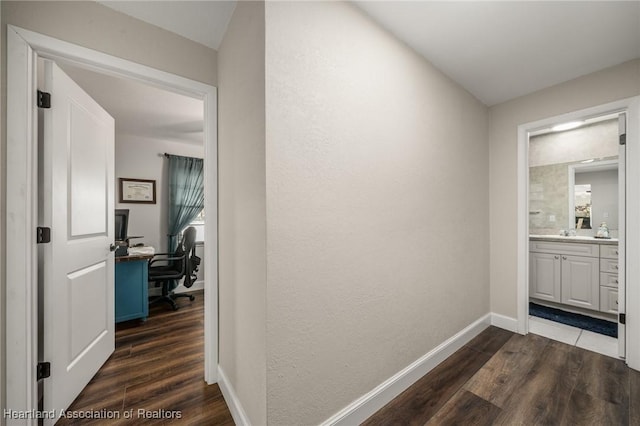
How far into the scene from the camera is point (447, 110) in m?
2.18

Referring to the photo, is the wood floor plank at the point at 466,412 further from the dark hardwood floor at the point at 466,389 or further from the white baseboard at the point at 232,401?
the white baseboard at the point at 232,401

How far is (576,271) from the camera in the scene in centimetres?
303

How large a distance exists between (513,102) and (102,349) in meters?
4.43

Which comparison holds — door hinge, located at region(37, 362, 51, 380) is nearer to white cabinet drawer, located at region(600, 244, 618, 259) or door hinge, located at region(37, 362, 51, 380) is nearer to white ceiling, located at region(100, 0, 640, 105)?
white ceiling, located at region(100, 0, 640, 105)

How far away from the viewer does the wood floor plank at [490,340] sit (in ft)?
7.40

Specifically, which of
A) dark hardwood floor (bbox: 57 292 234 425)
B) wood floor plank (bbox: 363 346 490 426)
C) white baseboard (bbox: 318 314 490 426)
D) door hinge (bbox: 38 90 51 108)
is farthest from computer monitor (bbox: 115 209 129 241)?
wood floor plank (bbox: 363 346 490 426)

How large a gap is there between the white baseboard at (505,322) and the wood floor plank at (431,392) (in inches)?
28.2

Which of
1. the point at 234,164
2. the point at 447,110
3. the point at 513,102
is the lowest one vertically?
the point at 234,164

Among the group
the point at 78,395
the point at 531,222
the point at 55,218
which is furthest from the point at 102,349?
the point at 531,222

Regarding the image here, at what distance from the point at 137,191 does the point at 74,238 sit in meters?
2.60

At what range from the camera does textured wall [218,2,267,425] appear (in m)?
1.16

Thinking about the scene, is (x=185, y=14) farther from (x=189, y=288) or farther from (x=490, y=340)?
(x=189, y=288)

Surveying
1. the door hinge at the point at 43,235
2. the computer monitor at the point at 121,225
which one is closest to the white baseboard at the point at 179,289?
the computer monitor at the point at 121,225

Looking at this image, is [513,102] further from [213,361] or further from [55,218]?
[55,218]
